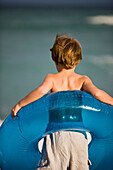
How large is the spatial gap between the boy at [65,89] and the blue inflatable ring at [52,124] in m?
0.05

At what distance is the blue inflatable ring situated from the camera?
1.61 m

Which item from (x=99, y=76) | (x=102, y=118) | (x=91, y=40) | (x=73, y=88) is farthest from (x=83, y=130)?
(x=91, y=40)

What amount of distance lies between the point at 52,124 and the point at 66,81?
0.91 ft

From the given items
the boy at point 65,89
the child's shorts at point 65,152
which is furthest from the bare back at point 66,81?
the child's shorts at point 65,152

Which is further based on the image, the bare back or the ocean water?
the ocean water

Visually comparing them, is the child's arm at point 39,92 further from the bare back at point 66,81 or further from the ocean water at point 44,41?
the ocean water at point 44,41

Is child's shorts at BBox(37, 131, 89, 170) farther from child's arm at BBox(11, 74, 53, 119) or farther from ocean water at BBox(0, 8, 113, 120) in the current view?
ocean water at BBox(0, 8, 113, 120)

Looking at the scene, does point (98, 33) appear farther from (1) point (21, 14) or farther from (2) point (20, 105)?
(2) point (20, 105)

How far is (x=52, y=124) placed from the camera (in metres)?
1.63

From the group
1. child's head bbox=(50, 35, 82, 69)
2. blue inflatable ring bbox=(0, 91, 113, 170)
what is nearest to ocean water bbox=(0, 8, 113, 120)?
blue inflatable ring bbox=(0, 91, 113, 170)

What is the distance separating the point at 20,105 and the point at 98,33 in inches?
185

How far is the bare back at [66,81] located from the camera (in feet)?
5.50

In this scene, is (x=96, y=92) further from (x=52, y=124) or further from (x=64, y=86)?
(x=52, y=124)

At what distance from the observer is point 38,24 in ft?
19.7
